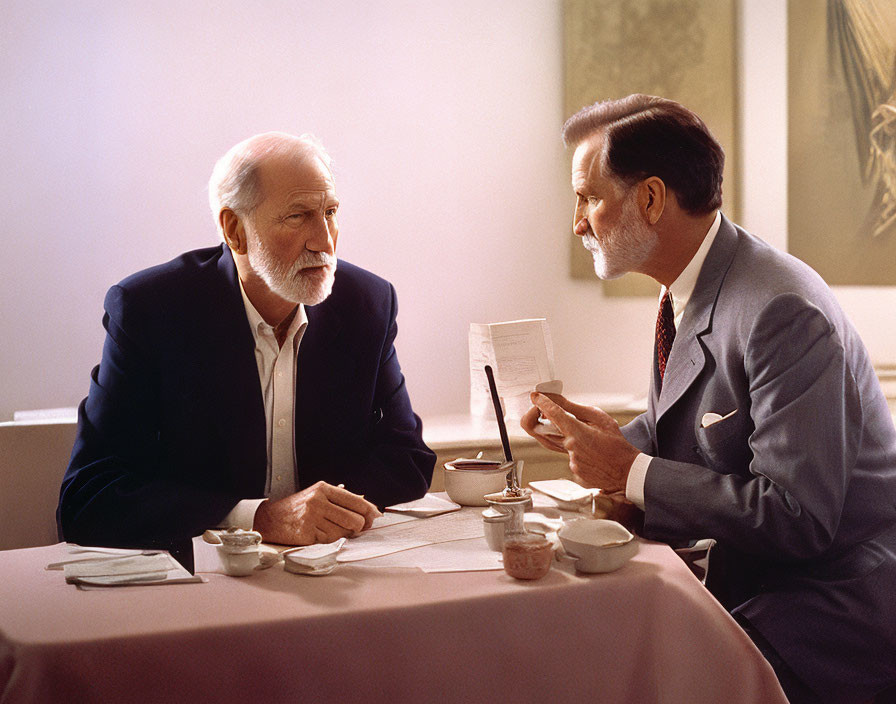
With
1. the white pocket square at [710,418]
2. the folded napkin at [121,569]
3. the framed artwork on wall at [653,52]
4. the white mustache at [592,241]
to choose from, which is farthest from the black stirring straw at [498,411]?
the framed artwork on wall at [653,52]

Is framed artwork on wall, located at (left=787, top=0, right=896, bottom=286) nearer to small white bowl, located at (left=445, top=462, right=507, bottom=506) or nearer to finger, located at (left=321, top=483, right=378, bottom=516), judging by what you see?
small white bowl, located at (left=445, top=462, right=507, bottom=506)

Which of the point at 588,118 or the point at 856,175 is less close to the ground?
the point at 588,118

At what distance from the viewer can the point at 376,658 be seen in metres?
1.26

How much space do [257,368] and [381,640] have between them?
2.98 feet

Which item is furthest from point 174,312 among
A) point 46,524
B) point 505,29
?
point 505,29

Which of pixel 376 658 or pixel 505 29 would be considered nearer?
pixel 376 658

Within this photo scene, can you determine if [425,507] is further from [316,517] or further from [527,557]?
[527,557]

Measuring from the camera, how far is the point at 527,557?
54.0 inches

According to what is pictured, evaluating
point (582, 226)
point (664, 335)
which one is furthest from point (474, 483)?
point (582, 226)

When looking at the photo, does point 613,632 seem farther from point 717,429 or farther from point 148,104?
point 148,104

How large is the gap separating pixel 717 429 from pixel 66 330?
86.6 inches

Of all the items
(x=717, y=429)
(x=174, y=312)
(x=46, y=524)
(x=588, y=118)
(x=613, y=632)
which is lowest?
(x=46, y=524)

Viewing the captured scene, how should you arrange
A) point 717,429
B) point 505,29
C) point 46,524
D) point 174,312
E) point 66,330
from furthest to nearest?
point 505,29
point 66,330
point 46,524
point 174,312
point 717,429

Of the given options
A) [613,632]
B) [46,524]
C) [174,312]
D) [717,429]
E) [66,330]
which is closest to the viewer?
[613,632]
